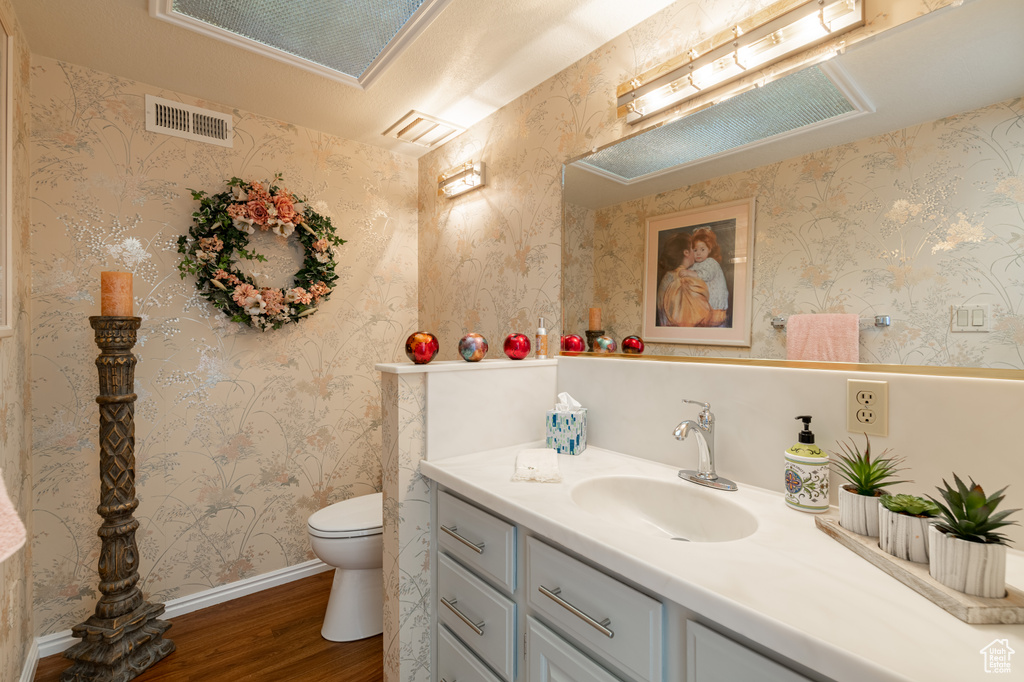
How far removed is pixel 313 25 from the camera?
1.69 m

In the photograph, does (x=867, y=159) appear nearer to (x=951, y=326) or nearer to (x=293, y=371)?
(x=951, y=326)

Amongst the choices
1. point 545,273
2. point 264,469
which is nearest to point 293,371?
point 264,469

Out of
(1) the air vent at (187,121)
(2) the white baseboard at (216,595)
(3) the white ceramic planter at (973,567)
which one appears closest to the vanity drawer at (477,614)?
(3) the white ceramic planter at (973,567)

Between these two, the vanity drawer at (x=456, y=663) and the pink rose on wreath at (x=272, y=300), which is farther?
the pink rose on wreath at (x=272, y=300)

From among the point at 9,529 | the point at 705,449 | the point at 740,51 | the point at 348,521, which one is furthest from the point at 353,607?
the point at 740,51

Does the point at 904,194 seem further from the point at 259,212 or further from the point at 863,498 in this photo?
the point at 259,212

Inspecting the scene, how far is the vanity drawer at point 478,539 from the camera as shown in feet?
3.71

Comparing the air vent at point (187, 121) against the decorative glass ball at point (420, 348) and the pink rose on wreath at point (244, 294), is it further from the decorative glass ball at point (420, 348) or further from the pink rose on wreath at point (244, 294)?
the decorative glass ball at point (420, 348)

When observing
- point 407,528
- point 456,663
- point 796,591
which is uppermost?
point 796,591

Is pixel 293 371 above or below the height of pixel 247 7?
below

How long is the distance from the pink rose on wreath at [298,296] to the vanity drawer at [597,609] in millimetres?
1788

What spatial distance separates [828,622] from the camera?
2.09ft

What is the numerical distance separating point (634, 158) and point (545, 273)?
0.58 m

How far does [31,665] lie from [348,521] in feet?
4.07
